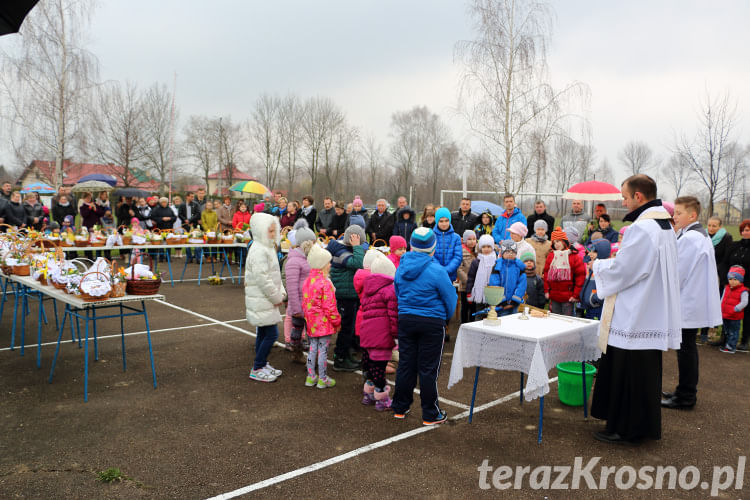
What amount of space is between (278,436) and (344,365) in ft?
6.53

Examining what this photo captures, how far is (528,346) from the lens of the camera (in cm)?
418

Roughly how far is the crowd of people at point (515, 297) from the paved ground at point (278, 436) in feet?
0.99

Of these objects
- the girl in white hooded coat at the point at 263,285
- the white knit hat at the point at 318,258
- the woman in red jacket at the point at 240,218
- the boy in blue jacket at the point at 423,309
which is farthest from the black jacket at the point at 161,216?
the boy in blue jacket at the point at 423,309

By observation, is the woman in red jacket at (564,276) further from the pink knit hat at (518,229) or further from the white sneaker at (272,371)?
the white sneaker at (272,371)

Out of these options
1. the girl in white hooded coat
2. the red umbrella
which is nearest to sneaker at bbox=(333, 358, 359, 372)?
the girl in white hooded coat

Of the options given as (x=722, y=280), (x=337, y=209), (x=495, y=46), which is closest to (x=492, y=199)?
(x=495, y=46)

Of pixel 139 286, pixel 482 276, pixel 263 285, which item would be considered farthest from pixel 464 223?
pixel 139 286

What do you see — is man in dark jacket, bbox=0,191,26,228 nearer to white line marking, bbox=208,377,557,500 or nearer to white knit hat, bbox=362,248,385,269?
white knit hat, bbox=362,248,385,269

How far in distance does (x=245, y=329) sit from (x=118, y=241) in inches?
211

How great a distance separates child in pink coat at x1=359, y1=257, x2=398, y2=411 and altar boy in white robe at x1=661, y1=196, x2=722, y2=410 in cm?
287

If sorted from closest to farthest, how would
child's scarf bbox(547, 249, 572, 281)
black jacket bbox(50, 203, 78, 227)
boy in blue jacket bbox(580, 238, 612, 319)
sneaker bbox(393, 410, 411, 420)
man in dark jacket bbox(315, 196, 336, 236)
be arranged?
sneaker bbox(393, 410, 411, 420), boy in blue jacket bbox(580, 238, 612, 319), child's scarf bbox(547, 249, 572, 281), man in dark jacket bbox(315, 196, 336, 236), black jacket bbox(50, 203, 78, 227)

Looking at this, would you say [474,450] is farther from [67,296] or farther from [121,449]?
[67,296]

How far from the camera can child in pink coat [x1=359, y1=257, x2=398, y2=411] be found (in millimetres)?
4957

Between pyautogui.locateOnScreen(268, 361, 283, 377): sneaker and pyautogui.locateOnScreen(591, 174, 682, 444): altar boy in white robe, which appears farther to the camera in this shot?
pyautogui.locateOnScreen(268, 361, 283, 377): sneaker
